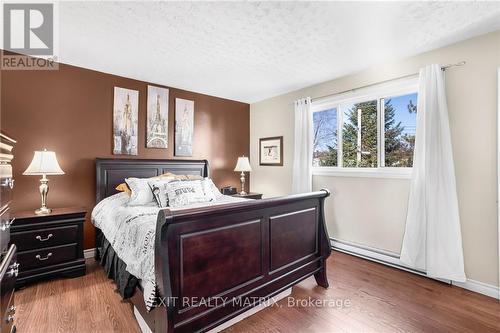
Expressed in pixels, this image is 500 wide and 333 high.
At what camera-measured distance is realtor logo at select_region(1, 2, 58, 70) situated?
2021mm

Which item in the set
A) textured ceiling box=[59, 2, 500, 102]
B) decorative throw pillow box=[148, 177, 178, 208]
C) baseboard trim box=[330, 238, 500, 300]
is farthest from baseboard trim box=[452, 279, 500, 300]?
decorative throw pillow box=[148, 177, 178, 208]

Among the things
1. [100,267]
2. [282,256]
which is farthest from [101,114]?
[282,256]

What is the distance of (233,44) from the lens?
260cm

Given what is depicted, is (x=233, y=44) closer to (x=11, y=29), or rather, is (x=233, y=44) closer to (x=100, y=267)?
(x=11, y=29)

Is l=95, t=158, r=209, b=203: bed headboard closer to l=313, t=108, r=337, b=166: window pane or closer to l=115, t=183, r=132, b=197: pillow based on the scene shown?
l=115, t=183, r=132, b=197: pillow

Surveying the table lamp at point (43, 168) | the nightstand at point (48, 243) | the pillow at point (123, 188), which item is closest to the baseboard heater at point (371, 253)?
the pillow at point (123, 188)

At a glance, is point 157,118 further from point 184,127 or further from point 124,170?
point 124,170

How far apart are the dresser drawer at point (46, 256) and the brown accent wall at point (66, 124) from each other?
1.98ft

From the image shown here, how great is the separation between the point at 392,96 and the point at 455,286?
2.22 metres

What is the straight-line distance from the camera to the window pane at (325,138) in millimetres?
3768

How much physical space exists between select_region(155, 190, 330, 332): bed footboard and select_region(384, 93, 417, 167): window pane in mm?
1432

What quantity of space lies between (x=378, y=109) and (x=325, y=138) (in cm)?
87

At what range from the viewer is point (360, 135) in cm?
347

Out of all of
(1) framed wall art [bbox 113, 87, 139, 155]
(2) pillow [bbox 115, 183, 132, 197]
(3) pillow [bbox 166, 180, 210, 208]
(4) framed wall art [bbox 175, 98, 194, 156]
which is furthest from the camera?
(4) framed wall art [bbox 175, 98, 194, 156]
